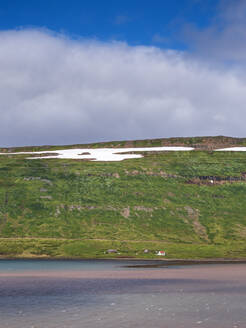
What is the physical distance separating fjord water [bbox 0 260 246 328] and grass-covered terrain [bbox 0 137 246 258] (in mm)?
44566

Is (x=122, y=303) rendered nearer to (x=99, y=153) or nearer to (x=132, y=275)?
(x=132, y=275)

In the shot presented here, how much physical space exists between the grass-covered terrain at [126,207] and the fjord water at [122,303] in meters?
44.6

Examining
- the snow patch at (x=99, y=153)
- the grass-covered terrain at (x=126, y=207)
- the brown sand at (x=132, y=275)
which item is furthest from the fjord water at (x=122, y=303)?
the snow patch at (x=99, y=153)

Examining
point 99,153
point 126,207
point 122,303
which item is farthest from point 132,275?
point 99,153

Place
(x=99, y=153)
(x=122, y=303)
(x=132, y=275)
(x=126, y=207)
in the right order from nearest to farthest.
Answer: (x=122, y=303) < (x=132, y=275) < (x=126, y=207) < (x=99, y=153)

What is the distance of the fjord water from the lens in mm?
21875

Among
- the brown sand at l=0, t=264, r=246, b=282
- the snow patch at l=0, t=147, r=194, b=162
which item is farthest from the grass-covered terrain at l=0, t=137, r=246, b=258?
the brown sand at l=0, t=264, r=246, b=282

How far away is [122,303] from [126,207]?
87207 millimetres

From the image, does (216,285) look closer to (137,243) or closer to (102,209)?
(137,243)

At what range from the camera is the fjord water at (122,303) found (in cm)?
2188

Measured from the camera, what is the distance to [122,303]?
28031 millimetres

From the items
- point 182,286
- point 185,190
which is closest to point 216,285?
point 182,286

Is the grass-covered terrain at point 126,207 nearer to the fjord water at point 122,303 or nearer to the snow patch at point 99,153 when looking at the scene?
the snow patch at point 99,153

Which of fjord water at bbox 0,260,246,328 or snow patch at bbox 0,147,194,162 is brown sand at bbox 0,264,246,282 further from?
snow patch at bbox 0,147,194,162
